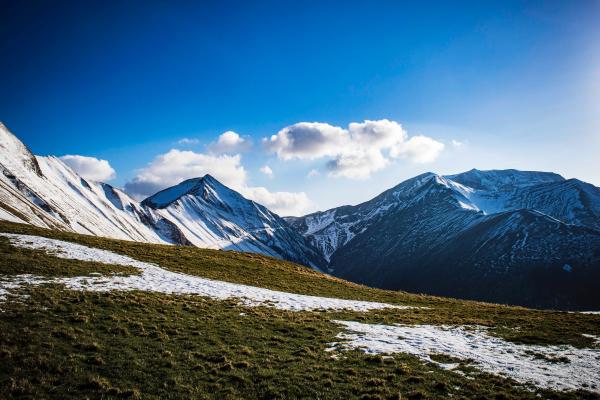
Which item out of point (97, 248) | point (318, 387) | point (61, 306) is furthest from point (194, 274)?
point (318, 387)

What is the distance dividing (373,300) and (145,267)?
2690 cm

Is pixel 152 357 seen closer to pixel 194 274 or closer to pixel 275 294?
pixel 275 294

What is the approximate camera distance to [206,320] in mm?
24172

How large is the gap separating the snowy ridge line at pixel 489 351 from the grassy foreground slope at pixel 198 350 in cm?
124

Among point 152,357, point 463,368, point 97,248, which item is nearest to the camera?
point 152,357

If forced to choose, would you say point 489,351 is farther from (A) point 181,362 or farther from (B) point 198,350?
(A) point 181,362

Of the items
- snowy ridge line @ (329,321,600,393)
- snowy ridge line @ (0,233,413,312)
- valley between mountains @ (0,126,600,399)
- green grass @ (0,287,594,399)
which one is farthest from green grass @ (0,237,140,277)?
snowy ridge line @ (329,321,600,393)

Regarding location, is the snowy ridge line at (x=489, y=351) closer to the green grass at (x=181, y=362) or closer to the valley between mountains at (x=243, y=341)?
the valley between mountains at (x=243, y=341)

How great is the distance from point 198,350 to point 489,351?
17.8m

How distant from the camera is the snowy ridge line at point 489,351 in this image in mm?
17703

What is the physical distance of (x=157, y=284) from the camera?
3350cm

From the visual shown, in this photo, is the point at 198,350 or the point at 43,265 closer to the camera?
the point at 198,350

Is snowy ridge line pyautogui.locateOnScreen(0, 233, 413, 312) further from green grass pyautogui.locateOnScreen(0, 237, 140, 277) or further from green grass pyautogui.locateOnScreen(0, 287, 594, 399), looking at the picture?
green grass pyautogui.locateOnScreen(0, 287, 594, 399)

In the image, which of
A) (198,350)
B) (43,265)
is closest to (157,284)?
(43,265)
